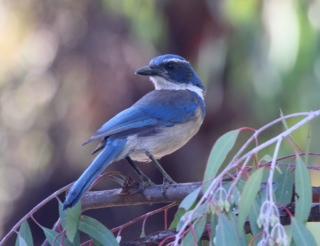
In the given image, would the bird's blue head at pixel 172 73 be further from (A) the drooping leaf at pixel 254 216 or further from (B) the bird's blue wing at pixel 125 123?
(A) the drooping leaf at pixel 254 216

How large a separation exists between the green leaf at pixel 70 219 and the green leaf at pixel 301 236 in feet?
3.05

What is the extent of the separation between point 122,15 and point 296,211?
582 cm

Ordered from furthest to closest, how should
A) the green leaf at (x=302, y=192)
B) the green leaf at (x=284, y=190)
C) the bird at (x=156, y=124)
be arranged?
the bird at (x=156, y=124) < the green leaf at (x=284, y=190) < the green leaf at (x=302, y=192)

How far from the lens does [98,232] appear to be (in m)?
3.81

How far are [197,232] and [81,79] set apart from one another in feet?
21.6

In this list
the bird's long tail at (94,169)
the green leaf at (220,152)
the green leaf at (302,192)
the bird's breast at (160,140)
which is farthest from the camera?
the bird's breast at (160,140)

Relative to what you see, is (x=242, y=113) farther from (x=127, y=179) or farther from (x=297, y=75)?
(x=127, y=179)

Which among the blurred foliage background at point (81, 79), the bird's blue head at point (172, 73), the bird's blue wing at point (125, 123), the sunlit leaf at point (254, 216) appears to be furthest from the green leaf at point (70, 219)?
the blurred foliage background at point (81, 79)

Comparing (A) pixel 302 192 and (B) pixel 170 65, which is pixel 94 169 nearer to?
(A) pixel 302 192

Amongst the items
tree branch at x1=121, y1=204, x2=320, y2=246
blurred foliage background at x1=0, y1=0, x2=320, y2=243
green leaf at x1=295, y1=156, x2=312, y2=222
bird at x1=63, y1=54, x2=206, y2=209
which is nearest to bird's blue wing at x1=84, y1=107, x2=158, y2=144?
bird at x1=63, y1=54, x2=206, y2=209

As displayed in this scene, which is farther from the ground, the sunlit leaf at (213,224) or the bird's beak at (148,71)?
the bird's beak at (148,71)

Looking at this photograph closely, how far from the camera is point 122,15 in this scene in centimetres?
891

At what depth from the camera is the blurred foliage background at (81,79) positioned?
30.0 feet

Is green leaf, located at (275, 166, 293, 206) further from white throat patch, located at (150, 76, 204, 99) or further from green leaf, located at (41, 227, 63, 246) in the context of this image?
white throat patch, located at (150, 76, 204, 99)
